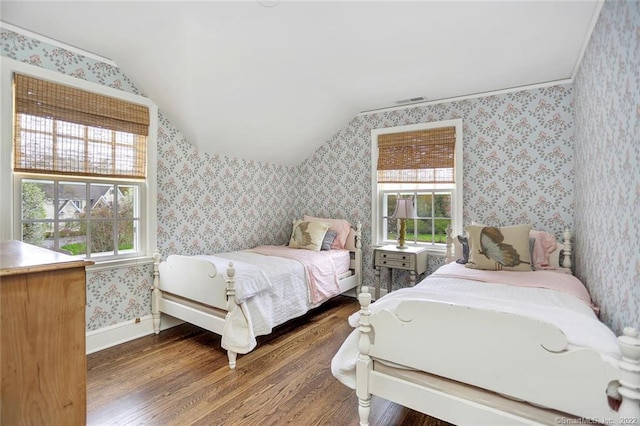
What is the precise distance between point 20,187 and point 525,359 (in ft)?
10.2

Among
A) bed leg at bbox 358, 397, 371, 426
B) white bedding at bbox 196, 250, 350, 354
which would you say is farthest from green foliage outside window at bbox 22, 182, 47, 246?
bed leg at bbox 358, 397, 371, 426

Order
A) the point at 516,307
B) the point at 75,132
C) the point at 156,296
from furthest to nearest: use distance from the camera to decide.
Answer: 1. the point at 156,296
2. the point at 75,132
3. the point at 516,307

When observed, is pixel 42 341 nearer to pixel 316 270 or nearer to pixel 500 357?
pixel 500 357

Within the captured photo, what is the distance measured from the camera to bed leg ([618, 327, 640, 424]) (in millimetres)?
993

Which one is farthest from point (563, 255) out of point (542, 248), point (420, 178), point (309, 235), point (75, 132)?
point (75, 132)

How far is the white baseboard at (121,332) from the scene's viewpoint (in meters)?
2.53

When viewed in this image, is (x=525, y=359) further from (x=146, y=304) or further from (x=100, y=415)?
(x=146, y=304)

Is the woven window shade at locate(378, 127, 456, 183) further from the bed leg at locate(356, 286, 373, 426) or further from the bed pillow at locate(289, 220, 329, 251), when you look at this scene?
the bed leg at locate(356, 286, 373, 426)

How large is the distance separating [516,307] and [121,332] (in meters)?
2.92

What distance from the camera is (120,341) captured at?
8.82 feet

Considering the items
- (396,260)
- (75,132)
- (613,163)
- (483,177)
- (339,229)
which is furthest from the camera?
(339,229)

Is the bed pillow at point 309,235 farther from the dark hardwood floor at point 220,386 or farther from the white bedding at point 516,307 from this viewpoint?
the white bedding at point 516,307

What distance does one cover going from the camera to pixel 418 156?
144 inches

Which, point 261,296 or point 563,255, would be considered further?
point 563,255
